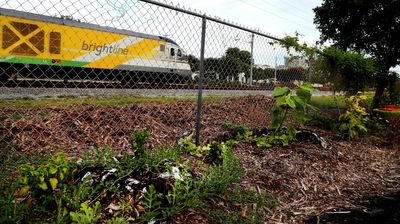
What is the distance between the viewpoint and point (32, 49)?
10.2 meters

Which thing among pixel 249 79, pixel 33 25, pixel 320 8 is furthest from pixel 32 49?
pixel 320 8

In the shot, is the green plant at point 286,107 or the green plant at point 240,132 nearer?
the green plant at point 286,107

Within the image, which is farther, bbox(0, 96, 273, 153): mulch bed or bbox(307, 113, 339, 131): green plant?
bbox(307, 113, 339, 131): green plant

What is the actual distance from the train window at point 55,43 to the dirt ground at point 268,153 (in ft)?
26.4

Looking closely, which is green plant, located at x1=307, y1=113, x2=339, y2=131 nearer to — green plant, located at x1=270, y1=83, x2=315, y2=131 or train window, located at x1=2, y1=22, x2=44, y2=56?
green plant, located at x1=270, y1=83, x2=315, y2=131

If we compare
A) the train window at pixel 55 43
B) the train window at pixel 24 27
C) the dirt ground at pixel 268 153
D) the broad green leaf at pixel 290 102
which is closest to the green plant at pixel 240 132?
the dirt ground at pixel 268 153

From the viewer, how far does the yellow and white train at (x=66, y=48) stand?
9797 millimetres

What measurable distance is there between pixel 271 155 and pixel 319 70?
3.76 meters

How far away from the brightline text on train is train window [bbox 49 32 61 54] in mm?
931

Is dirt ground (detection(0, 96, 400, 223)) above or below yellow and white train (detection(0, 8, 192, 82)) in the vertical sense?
below

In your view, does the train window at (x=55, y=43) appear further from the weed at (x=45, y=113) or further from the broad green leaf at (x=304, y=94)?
the broad green leaf at (x=304, y=94)

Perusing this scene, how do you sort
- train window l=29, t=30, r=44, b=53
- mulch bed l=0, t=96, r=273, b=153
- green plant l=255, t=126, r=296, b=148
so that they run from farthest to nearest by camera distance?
train window l=29, t=30, r=44, b=53
green plant l=255, t=126, r=296, b=148
mulch bed l=0, t=96, r=273, b=153

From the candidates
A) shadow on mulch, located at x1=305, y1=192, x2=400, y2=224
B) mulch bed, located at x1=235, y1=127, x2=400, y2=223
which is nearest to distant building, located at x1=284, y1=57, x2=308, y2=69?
mulch bed, located at x1=235, y1=127, x2=400, y2=223

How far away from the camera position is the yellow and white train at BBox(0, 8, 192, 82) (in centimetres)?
980
